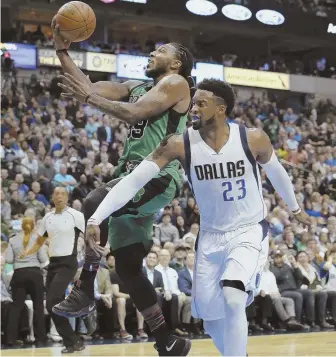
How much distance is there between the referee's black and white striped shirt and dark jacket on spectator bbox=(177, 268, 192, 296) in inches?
114

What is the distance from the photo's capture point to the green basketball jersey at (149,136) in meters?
5.69

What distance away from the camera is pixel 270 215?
1591cm

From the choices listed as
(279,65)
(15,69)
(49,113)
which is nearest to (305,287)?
(49,113)

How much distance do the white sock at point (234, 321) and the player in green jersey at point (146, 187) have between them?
88 centimetres

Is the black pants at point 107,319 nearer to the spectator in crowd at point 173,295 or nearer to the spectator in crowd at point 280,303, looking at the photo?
the spectator in crowd at point 173,295

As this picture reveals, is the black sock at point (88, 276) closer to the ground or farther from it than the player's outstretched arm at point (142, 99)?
closer to the ground

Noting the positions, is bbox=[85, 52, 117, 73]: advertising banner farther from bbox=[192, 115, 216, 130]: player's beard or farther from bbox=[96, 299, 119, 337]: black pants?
bbox=[192, 115, 216, 130]: player's beard

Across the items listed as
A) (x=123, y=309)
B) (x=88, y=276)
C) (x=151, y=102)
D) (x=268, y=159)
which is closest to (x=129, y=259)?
(x=88, y=276)

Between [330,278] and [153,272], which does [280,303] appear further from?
[153,272]

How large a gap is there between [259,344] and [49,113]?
9379 millimetres

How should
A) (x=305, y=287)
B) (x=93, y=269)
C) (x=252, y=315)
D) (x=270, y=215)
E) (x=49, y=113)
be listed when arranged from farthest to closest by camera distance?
(x=49, y=113)
(x=270, y=215)
(x=305, y=287)
(x=252, y=315)
(x=93, y=269)

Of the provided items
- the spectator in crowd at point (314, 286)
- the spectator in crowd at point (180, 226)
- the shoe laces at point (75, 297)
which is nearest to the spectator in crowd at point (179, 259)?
the spectator in crowd at point (180, 226)

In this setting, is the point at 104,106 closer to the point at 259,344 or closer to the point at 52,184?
the point at 259,344

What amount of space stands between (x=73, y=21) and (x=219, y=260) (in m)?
1.91
